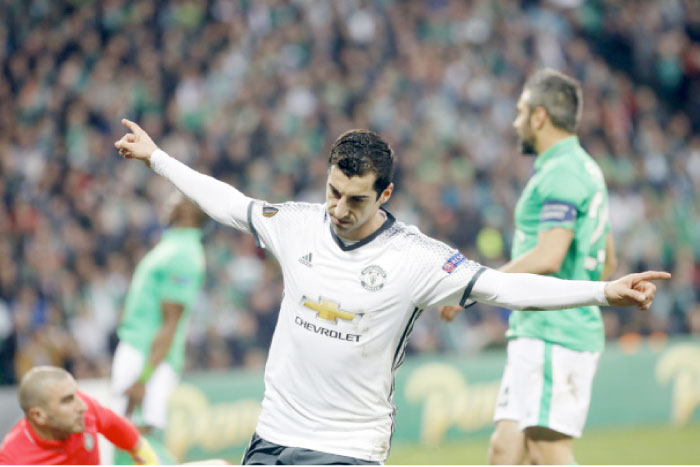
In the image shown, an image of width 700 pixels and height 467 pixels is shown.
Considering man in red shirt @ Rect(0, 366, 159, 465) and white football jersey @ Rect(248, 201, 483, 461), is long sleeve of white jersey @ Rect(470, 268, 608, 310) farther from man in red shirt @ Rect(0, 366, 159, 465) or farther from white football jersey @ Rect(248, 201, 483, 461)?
man in red shirt @ Rect(0, 366, 159, 465)

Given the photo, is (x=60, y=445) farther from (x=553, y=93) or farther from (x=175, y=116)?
(x=175, y=116)

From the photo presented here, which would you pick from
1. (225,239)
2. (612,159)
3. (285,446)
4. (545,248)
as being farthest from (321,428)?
(612,159)

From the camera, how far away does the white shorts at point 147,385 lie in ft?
25.9

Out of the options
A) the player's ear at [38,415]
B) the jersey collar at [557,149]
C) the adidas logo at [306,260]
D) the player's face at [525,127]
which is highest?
the player's face at [525,127]

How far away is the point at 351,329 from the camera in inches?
171

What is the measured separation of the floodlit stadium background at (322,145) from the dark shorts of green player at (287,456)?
20.3 ft

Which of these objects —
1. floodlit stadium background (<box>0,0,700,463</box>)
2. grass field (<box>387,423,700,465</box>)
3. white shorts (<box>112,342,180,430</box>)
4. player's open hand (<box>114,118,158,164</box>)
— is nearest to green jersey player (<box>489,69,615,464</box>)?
player's open hand (<box>114,118,158,164</box>)

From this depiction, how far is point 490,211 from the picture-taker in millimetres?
15398

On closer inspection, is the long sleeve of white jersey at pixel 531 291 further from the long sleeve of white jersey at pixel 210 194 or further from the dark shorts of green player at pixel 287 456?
the long sleeve of white jersey at pixel 210 194

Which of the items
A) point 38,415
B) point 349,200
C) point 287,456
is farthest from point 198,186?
point 38,415

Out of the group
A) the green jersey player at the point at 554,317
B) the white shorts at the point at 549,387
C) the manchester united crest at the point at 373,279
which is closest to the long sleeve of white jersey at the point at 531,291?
the manchester united crest at the point at 373,279

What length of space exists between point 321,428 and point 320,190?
1078 centimetres

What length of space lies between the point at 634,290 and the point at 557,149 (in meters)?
2.02

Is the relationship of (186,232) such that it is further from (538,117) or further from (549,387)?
(549,387)
